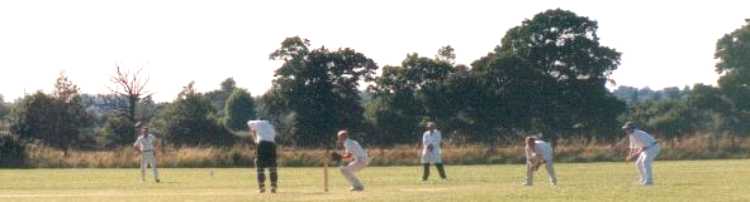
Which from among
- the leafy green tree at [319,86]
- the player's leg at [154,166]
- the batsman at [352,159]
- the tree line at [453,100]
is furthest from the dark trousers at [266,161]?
the leafy green tree at [319,86]

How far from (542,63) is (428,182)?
58.6 meters

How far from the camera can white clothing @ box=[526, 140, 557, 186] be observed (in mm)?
34312

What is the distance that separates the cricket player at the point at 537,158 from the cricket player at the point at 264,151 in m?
5.90

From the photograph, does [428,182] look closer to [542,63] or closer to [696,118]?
[542,63]

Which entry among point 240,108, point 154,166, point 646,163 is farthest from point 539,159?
point 240,108

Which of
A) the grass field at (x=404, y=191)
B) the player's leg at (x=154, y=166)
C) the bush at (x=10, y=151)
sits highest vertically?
the bush at (x=10, y=151)

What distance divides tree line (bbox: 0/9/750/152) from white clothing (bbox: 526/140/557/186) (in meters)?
53.5

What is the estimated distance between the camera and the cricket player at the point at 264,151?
31.2 metres

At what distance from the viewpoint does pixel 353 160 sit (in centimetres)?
3275

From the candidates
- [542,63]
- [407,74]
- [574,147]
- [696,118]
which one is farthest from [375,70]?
[574,147]

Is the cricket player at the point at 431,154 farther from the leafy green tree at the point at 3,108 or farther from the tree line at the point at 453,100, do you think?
the leafy green tree at the point at 3,108

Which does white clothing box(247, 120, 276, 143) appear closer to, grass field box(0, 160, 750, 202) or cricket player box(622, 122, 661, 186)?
grass field box(0, 160, 750, 202)

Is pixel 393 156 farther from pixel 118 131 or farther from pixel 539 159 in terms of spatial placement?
pixel 118 131

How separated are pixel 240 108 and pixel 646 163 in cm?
12205
